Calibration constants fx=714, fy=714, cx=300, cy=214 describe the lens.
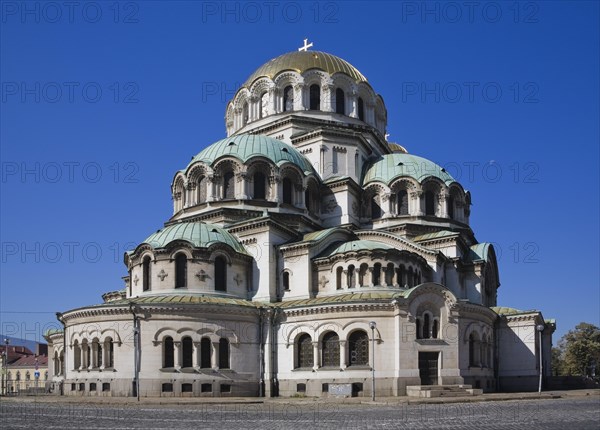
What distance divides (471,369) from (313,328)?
9.97 m

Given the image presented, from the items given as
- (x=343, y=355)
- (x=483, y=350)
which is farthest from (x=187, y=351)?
(x=483, y=350)

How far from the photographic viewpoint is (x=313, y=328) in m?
40.6

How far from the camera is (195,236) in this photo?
43750mm

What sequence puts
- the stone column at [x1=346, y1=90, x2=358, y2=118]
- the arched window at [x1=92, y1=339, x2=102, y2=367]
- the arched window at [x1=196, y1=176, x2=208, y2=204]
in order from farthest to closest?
the stone column at [x1=346, y1=90, x2=358, y2=118]
the arched window at [x1=196, y1=176, x2=208, y2=204]
the arched window at [x1=92, y1=339, x2=102, y2=367]

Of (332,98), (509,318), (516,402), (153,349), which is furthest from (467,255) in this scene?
(153,349)

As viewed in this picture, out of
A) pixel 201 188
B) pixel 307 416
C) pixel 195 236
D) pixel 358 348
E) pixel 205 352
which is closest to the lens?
pixel 307 416

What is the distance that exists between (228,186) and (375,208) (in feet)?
37.3

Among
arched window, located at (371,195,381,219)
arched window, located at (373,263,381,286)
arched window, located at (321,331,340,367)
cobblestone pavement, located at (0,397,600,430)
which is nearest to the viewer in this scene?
cobblestone pavement, located at (0,397,600,430)

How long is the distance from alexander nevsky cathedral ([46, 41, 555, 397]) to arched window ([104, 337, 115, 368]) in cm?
6

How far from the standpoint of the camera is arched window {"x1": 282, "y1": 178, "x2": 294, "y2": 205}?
1935 inches

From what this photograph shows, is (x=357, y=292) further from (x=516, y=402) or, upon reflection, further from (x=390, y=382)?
(x=516, y=402)

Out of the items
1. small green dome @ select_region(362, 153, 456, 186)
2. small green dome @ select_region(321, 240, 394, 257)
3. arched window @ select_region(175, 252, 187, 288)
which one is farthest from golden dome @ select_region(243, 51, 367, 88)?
arched window @ select_region(175, 252, 187, 288)

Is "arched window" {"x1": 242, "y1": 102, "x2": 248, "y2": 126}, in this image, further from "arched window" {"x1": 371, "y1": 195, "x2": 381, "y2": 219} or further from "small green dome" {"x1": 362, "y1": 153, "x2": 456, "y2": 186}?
"arched window" {"x1": 371, "y1": 195, "x2": 381, "y2": 219}

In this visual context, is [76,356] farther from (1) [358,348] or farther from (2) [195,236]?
(1) [358,348]
